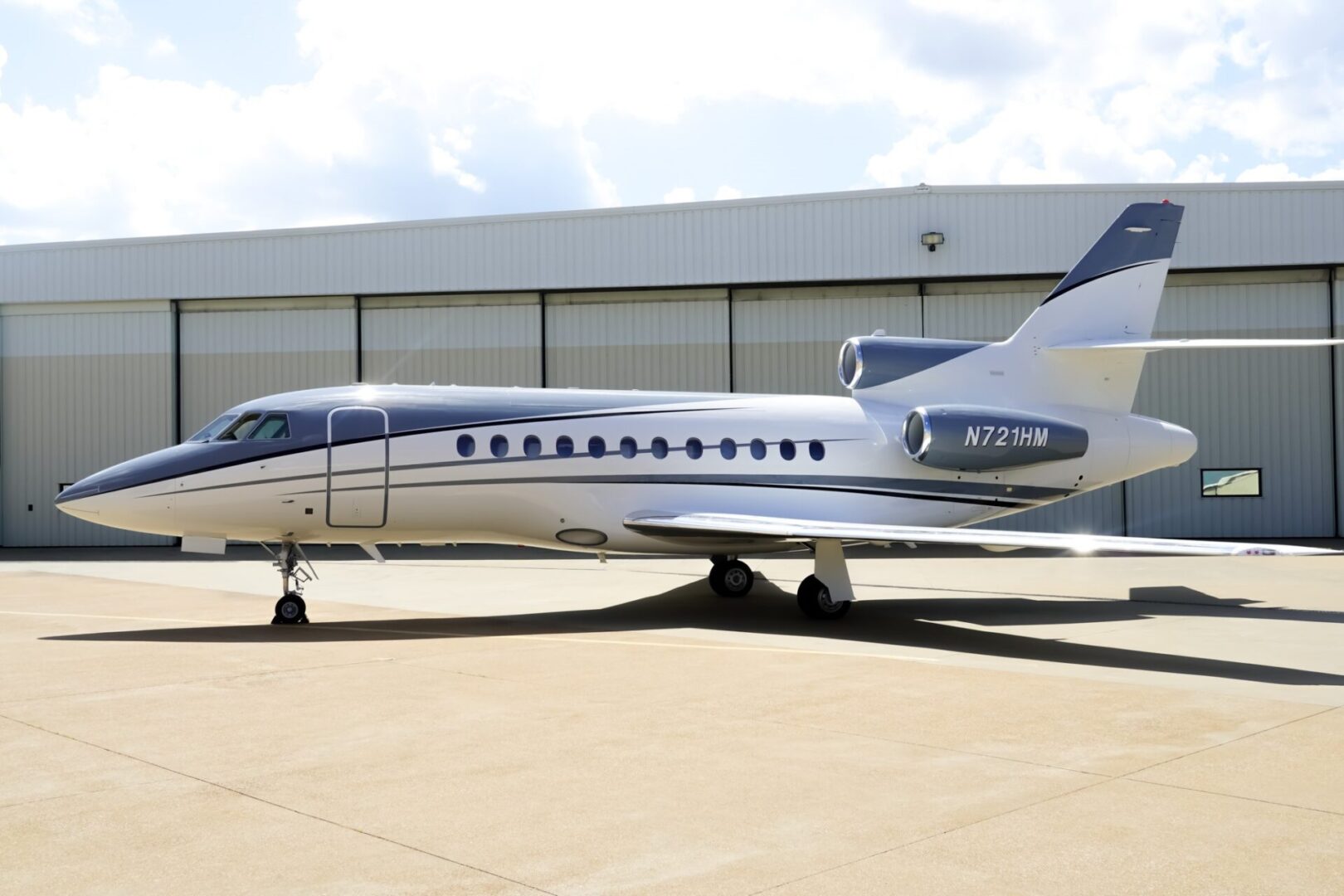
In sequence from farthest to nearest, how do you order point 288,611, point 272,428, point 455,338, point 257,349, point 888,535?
point 257,349 < point 455,338 < point 272,428 < point 288,611 < point 888,535

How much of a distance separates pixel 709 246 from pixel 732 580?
14.0m

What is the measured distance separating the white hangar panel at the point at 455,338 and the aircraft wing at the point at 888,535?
53.6 ft

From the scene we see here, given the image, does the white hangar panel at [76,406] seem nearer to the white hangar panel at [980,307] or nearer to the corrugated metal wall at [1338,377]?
the white hangar panel at [980,307]

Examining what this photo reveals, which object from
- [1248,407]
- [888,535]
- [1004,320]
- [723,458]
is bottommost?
[888,535]

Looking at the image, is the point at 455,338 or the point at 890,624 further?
the point at 455,338

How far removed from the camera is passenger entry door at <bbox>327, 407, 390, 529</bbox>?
1591 cm

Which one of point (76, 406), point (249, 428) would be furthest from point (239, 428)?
point (76, 406)

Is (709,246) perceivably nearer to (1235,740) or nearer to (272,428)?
(272,428)

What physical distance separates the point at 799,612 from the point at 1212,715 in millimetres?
8735

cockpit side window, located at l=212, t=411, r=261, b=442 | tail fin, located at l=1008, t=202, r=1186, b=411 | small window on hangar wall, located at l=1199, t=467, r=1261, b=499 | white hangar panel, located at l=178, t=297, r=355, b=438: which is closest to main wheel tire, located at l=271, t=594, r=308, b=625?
cockpit side window, located at l=212, t=411, r=261, b=442

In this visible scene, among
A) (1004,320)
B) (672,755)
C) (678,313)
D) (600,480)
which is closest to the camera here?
(672,755)

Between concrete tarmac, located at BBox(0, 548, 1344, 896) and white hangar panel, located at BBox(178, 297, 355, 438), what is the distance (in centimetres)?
1787

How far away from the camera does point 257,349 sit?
111 feet

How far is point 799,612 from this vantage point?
1745 cm
